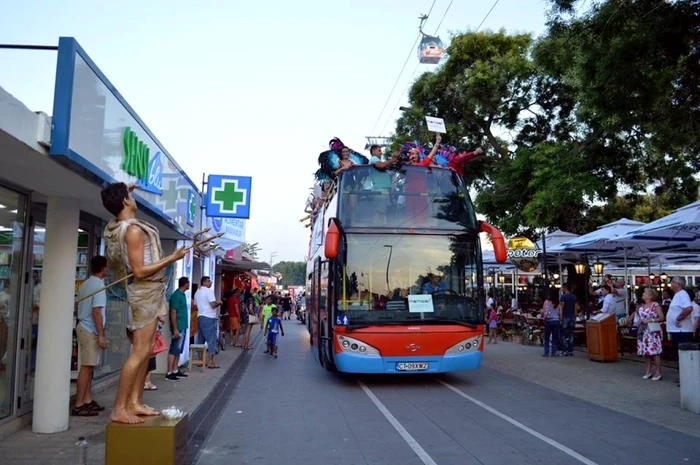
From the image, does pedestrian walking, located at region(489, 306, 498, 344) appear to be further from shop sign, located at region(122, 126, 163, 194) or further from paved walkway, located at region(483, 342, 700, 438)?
shop sign, located at region(122, 126, 163, 194)

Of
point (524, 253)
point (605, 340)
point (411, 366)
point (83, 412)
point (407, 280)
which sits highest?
point (524, 253)

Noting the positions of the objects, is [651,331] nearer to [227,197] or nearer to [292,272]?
[227,197]

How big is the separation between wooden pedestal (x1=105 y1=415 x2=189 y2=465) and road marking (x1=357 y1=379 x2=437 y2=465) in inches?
105

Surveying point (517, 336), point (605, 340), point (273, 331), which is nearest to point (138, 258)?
point (273, 331)

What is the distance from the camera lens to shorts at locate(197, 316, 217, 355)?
12984 mm

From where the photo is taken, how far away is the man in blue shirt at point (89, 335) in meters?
7.52

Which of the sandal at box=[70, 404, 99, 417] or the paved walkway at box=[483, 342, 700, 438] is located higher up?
the sandal at box=[70, 404, 99, 417]

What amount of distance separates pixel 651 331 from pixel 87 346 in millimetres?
10023

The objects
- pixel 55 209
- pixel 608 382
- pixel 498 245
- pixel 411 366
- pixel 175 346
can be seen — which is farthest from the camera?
pixel 608 382

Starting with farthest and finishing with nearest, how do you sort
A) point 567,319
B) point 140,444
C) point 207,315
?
point 567,319 < point 207,315 < point 140,444

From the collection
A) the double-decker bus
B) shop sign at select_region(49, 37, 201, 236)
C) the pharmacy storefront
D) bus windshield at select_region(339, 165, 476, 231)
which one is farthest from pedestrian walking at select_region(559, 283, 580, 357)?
the pharmacy storefront

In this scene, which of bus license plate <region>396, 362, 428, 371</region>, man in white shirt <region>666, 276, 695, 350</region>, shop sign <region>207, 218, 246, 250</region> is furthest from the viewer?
shop sign <region>207, 218, 246, 250</region>

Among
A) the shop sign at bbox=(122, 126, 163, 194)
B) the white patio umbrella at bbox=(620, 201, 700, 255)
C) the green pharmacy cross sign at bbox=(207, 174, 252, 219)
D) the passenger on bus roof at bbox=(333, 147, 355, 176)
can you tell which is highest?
the passenger on bus roof at bbox=(333, 147, 355, 176)

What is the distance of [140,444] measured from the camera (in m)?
4.53
